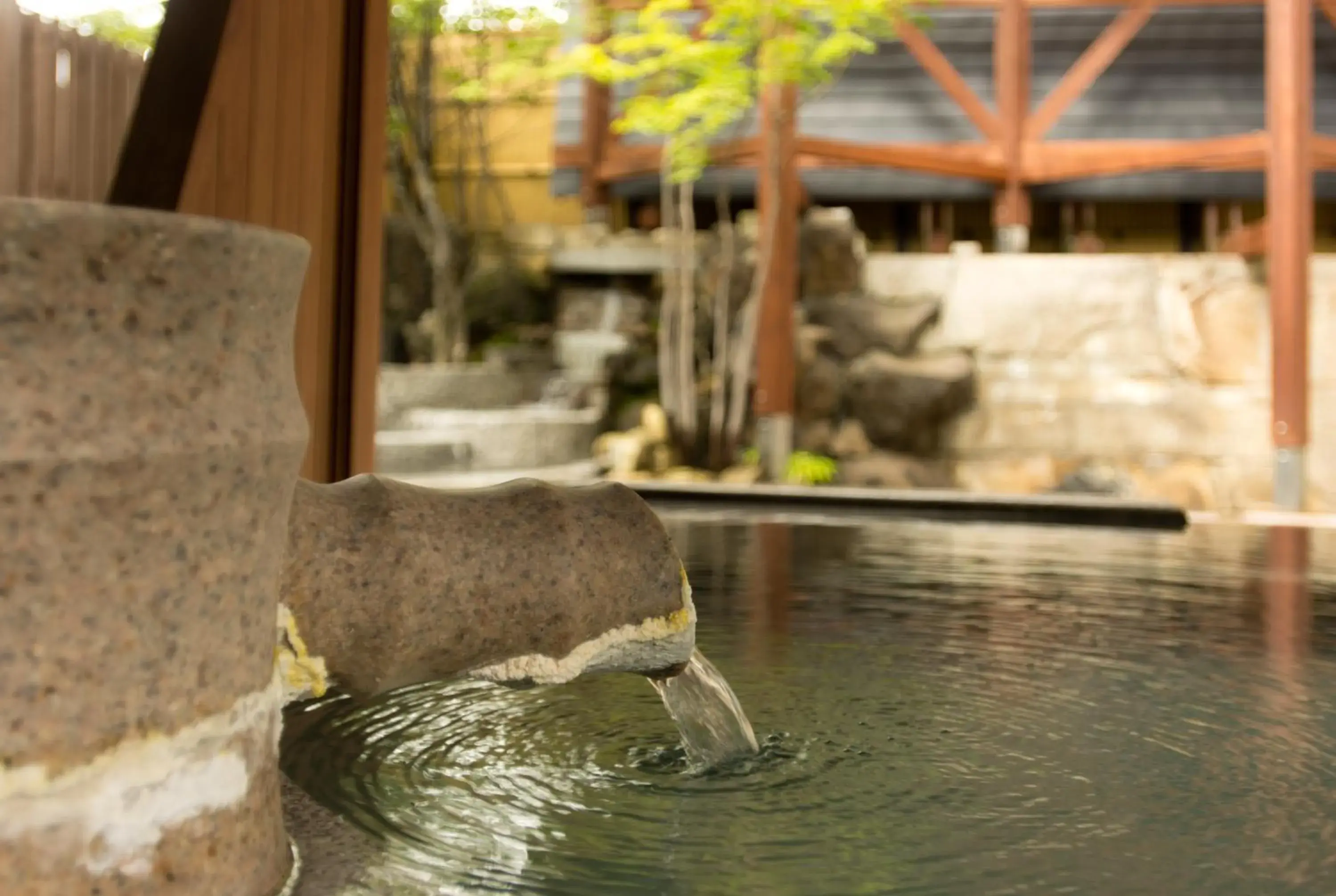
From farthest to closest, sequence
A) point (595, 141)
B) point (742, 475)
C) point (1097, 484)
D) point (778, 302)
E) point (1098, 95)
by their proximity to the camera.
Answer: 1. point (595, 141)
2. point (1098, 95)
3. point (778, 302)
4. point (742, 475)
5. point (1097, 484)

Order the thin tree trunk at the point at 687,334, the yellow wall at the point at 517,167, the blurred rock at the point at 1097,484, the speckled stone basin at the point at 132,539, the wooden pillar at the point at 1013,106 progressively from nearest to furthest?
the speckled stone basin at the point at 132,539 < the blurred rock at the point at 1097,484 < the thin tree trunk at the point at 687,334 < the wooden pillar at the point at 1013,106 < the yellow wall at the point at 517,167

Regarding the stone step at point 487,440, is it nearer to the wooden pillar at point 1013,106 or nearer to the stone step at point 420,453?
the stone step at point 420,453

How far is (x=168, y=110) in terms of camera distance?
3477mm

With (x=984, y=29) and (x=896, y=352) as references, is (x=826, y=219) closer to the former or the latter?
(x=896, y=352)

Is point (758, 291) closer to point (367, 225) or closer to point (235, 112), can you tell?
point (367, 225)

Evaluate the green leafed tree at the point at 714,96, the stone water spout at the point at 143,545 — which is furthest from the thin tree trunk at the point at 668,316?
the stone water spout at the point at 143,545

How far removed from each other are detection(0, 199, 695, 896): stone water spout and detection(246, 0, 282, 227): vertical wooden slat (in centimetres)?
246

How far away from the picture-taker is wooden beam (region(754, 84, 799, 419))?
11.9 m

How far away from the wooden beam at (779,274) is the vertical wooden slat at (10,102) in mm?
8133

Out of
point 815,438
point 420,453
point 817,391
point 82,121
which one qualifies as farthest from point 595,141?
point 82,121

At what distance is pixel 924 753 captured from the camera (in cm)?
A: 260

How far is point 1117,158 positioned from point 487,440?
21.9ft

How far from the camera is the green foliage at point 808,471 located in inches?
466

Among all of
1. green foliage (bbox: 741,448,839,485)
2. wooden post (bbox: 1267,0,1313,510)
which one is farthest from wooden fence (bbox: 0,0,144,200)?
wooden post (bbox: 1267,0,1313,510)
